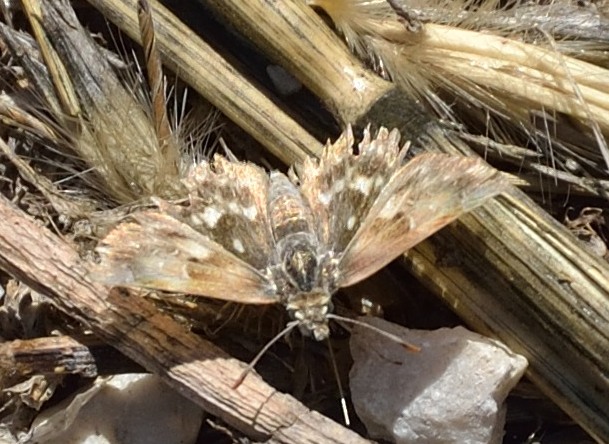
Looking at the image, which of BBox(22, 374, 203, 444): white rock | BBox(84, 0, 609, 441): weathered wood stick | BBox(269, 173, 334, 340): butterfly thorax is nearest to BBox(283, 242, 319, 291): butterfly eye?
BBox(269, 173, 334, 340): butterfly thorax

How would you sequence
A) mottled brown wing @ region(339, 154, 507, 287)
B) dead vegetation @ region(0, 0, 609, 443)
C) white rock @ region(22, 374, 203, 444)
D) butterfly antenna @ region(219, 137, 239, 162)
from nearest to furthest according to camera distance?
mottled brown wing @ region(339, 154, 507, 287)
dead vegetation @ region(0, 0, 609, 443)
white rock @ region(22, 374, 203, 444)
butterfly antenna @ region(219, 137, 239, 162)

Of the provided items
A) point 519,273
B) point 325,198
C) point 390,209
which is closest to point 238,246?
point 325,198

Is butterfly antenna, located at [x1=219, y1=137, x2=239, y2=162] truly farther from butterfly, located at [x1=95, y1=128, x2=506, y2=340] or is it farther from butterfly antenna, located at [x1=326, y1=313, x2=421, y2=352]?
butterfly antenna, located at [x1=326, y1=313, x2=421, y2=352]

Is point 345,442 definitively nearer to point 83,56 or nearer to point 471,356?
point 471,356


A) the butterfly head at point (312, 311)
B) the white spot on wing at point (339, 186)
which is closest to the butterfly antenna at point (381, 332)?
the butterfly head at point (312, 311)

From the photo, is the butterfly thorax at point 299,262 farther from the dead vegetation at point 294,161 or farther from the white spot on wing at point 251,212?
the dead vegetation at point 294,161

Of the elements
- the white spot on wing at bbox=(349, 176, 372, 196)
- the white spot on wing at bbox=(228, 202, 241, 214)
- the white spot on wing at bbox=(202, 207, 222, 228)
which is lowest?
the white spot on wing at bbox=(202, 207, 222, 228)

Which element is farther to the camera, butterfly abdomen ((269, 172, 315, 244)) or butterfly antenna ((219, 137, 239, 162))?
butterfly antenna ((219, 137, 239, 162))

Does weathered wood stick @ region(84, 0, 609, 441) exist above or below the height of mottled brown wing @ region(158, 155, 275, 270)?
above
